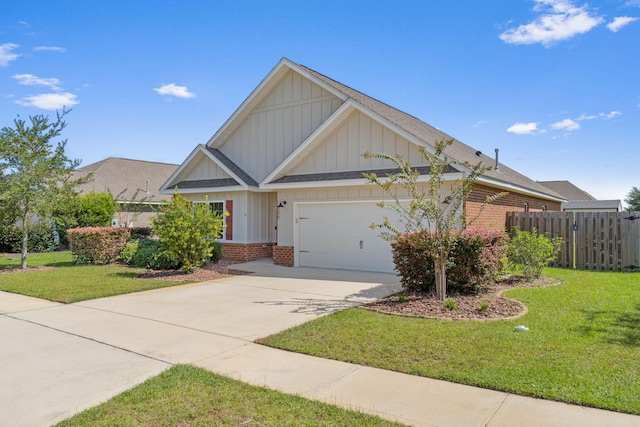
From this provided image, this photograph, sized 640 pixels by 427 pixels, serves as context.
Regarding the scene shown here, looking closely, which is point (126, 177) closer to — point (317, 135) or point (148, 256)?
point (148, 256)

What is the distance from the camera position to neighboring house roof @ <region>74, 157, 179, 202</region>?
26516mm

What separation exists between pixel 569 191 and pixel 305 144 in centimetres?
4188

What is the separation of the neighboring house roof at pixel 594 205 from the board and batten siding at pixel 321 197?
33281 millimetres

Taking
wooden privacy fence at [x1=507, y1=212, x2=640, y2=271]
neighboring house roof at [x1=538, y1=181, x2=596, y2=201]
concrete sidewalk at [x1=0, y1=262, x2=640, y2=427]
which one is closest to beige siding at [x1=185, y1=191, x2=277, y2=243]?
concrete sidewalk at [x1=0, y1=262, x2=640, y2=427]

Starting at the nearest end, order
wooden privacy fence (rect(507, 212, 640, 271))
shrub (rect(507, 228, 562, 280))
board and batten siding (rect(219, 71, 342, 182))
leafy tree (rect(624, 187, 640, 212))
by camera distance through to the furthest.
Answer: shrub (rect(507, 228, 562, 280)), wooden privacy fence (rect(507, 212, 640, 271)), board and batten siding (rect(219, 71, 342, 182)), leafy tree (rect(624, 187, 640, 212))

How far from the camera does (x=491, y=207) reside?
45.6 ft

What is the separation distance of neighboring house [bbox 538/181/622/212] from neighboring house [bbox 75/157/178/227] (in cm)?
3368

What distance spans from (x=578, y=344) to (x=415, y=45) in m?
11.0

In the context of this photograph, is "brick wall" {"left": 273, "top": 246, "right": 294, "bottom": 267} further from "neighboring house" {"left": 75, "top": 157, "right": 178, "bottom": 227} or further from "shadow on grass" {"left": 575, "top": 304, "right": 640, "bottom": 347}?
"neighboring house" {"left": 75, "top": 157, "right": 178, "bottom": 227}

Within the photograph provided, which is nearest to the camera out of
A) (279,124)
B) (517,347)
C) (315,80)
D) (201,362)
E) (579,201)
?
(201,362)

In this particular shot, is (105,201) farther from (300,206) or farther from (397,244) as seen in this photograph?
(397,244)

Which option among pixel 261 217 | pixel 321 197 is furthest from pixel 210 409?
pixel 261 217

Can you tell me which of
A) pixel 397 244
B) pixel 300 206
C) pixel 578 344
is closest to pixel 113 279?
pixel 300 206

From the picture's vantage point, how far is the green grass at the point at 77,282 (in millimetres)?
9866
